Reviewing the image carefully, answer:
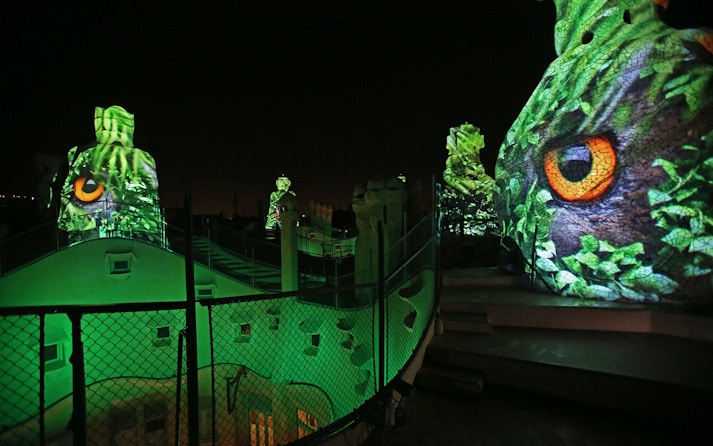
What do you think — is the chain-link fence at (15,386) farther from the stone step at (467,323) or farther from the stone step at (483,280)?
the stone step at (483,280)

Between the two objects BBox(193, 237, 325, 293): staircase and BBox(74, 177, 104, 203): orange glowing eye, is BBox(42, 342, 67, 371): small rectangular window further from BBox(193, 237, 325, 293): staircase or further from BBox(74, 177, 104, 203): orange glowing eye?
BBox(74, 177, 104, 203): orange glowing eye

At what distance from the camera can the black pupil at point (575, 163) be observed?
5.69 meters

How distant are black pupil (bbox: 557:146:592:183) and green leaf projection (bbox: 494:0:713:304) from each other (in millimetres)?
16

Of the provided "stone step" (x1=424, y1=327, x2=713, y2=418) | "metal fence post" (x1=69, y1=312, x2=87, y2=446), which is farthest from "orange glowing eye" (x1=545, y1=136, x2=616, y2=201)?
"metal fence post" (x1=69, y1=312, x2=87, y2=446)

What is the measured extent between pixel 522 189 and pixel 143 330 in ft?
35.0

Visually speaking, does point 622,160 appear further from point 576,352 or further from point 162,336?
point 162,336

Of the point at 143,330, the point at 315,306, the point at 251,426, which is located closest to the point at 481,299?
the point at 315,306

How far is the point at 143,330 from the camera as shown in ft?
34.2

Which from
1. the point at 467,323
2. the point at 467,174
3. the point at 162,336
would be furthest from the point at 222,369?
the point at 467,174

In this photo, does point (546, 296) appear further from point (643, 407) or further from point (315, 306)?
point (315, 306)

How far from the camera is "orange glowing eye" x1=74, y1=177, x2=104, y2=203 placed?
11.8 metres

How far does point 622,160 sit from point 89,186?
14.4 meters

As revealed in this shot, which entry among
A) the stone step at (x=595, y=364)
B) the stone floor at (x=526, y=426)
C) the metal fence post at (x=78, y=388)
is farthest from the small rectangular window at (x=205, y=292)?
the metal fence post at (x=78, y=388)

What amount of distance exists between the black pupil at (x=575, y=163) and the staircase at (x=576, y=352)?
2.02 metres
